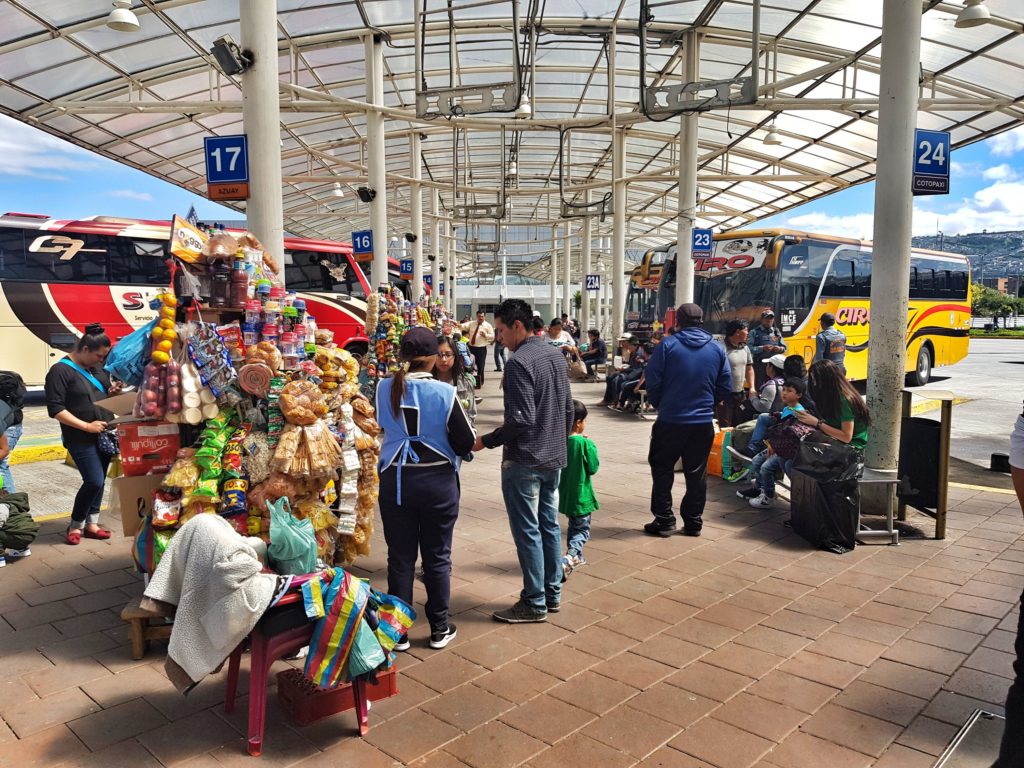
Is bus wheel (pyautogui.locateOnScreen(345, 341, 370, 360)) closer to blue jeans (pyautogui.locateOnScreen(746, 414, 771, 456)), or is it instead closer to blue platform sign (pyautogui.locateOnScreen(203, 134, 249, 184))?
blue platform sign (pyautogui.locateOnScreen(203, 134, 249, 184))

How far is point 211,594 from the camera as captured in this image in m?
2.91

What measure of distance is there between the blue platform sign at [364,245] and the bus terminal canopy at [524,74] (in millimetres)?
2314

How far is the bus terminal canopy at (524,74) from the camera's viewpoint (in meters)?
11.6

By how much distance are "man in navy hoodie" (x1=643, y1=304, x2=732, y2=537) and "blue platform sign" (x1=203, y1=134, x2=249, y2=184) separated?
3621mm

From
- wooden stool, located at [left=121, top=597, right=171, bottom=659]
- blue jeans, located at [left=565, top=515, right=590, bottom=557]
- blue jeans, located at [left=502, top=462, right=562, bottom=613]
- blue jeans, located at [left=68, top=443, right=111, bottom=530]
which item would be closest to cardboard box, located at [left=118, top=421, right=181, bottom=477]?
wooden stool, located at [left=121, top=597, right=171, bottom=659]

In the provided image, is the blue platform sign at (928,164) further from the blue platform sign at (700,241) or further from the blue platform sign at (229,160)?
the blue platform sign at (700,241)

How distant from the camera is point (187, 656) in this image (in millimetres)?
2916

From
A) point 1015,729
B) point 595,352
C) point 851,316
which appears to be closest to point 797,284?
point 851,316

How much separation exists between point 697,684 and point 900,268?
13.3ft

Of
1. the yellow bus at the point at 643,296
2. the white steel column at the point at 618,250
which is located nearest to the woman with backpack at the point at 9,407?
the white steel column at the point at 618,250

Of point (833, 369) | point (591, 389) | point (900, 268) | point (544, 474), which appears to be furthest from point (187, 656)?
point (591, 389)

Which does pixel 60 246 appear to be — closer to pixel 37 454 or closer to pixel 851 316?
pixel 37 454

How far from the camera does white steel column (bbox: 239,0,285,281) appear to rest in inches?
226

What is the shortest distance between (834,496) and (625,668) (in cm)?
258
